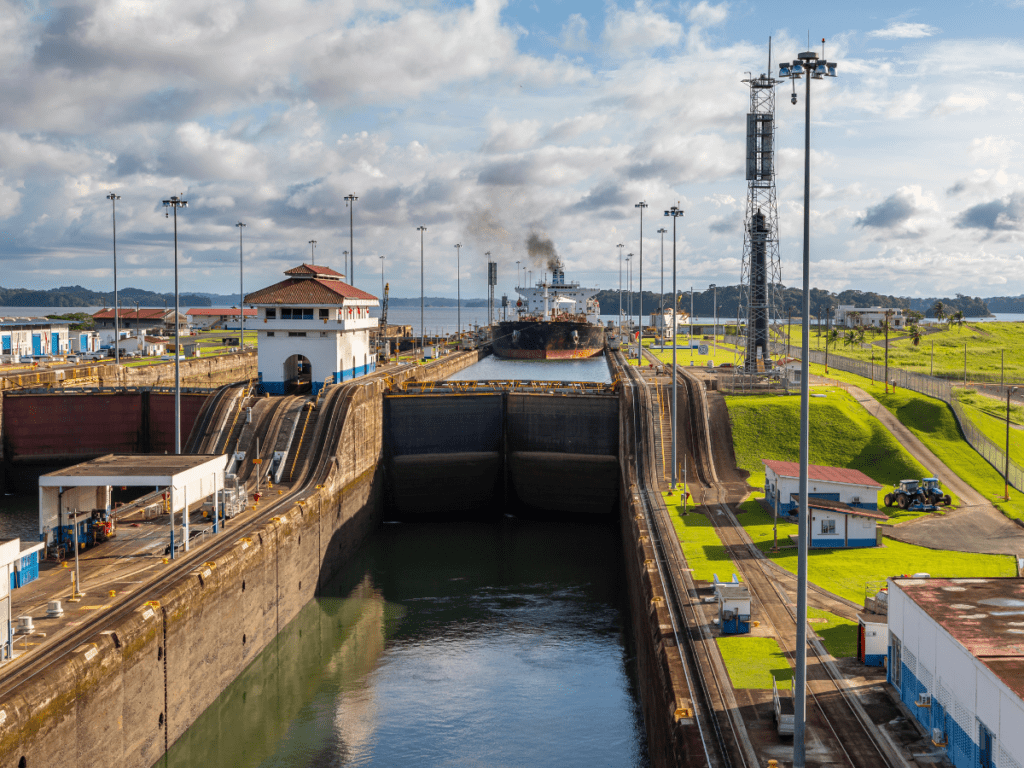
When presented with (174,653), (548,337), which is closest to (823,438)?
(174,653)

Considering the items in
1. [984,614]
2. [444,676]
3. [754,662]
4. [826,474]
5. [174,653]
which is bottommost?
[444,676]

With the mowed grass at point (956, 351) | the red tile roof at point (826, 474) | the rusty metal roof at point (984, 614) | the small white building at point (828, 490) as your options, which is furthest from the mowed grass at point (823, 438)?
the rusty metal roof at point (984, 614)

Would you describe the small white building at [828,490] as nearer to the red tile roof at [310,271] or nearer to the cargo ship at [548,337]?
the red tile roof at [310,271]

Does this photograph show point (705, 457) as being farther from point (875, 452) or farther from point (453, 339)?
point (453, 339)

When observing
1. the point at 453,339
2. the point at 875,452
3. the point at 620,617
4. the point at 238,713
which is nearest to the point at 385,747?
the point at 238,713

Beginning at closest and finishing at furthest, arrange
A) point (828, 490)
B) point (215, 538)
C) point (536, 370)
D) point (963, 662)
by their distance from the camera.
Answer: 1. point (963, 662)
2. point (215, 538)
3. point (828, 490)
4. point (536, 370)

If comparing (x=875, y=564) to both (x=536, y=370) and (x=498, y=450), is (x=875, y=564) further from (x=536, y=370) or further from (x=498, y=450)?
(x=536, y=370)
